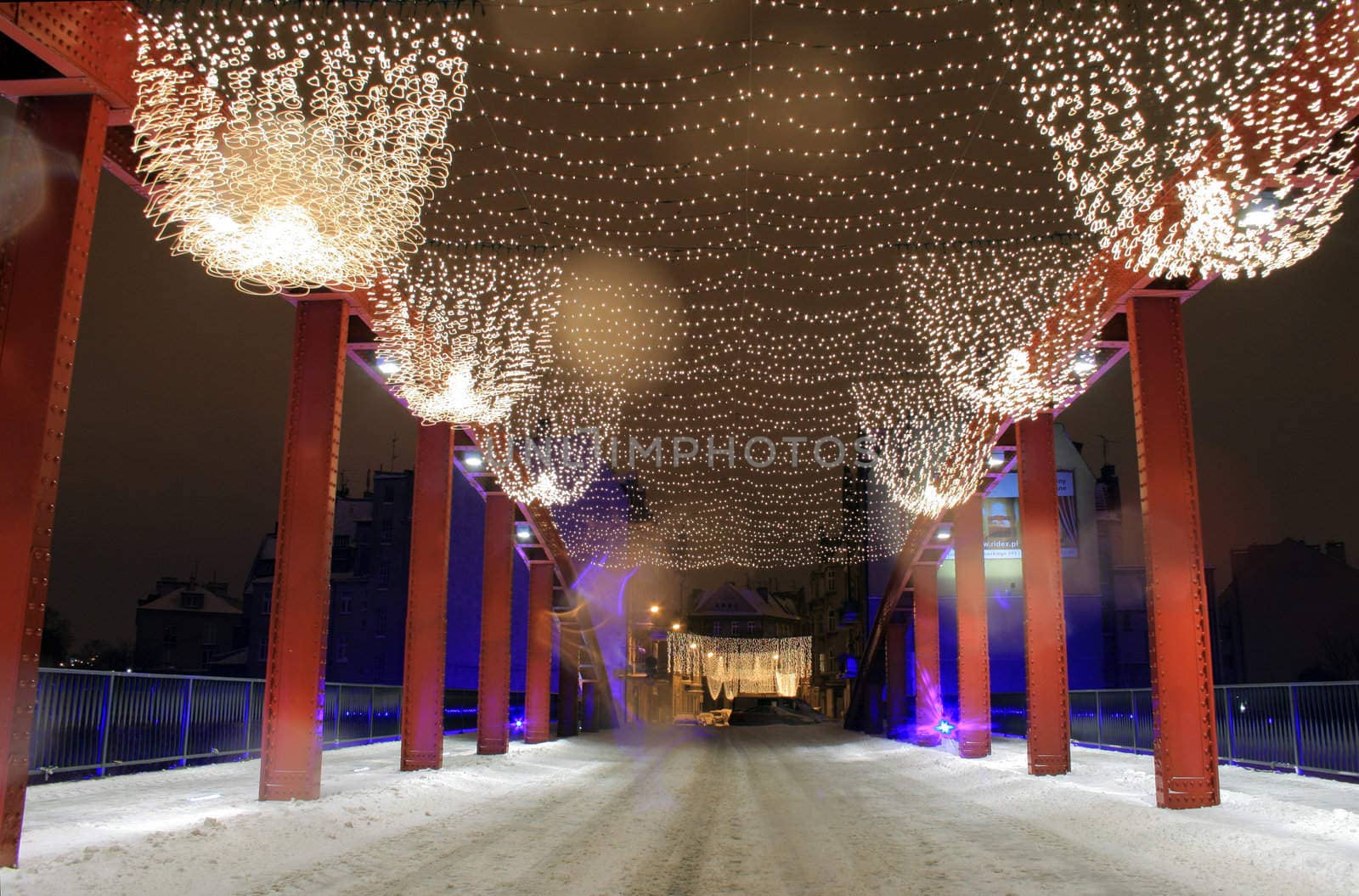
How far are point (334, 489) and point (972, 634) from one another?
13.1 m

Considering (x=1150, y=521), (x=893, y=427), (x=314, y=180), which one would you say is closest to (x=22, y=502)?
(x=314, y=180)

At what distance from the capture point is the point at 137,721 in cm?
1334

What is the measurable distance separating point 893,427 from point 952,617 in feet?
74.1

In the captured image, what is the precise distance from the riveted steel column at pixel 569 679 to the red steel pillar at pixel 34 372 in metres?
21.4

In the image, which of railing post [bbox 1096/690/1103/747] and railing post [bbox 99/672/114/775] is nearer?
railing post [bbox 99/672/114/775]

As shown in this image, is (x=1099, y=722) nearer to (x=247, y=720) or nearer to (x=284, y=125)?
(x=247, y=720)

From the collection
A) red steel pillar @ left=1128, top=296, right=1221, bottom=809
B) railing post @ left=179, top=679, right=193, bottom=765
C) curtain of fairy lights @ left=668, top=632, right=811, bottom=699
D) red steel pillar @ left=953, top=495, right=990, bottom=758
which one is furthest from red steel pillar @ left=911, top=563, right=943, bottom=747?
curtain of fairy lights @ left=668, top=632, right=811, bottom=699

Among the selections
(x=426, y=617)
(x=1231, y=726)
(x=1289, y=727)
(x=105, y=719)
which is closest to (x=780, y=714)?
(x=1231, y=726)

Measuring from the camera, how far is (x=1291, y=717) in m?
13.8

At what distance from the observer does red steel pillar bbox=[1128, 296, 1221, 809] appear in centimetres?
948

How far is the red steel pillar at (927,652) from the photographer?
23.8m

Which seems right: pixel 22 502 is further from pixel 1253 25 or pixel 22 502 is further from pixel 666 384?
pixel 666 384

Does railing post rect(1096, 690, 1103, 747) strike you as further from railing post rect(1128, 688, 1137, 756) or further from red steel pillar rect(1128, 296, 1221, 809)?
red steel pillar rect(1128, 296, 1221, 809)

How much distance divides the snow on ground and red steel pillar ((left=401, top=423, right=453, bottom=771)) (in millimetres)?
555
